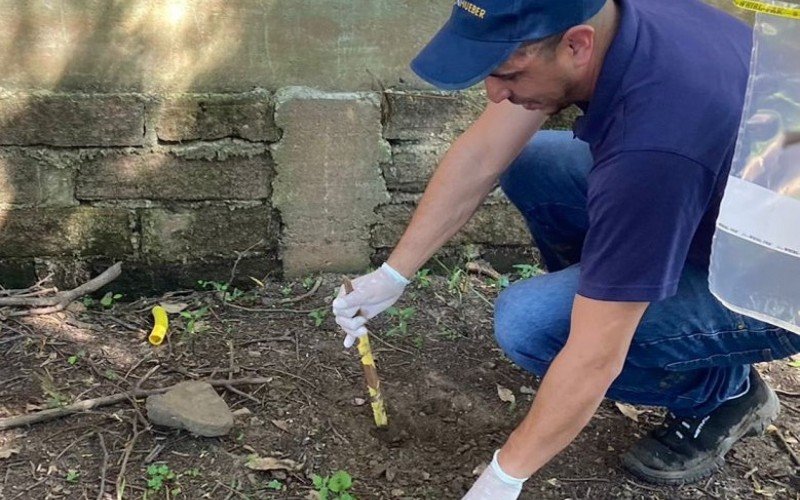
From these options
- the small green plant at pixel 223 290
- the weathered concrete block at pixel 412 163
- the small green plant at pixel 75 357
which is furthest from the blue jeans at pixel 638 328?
the small green plant at pixel 75 357

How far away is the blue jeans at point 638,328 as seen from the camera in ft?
6.31

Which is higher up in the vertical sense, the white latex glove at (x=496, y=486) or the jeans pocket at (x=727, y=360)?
the jeans pocket at (x=727, y=360)

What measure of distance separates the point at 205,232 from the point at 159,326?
36 centimetres

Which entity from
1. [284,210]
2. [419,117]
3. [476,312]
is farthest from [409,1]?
[476,312]

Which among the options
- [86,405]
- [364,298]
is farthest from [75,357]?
[364,298]

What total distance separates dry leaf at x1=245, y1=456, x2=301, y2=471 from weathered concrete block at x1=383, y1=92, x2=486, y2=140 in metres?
1.11

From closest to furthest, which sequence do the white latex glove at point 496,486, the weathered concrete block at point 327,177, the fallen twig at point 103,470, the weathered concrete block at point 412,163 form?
the white latex glove at point 496,486, the fallen twig at point 103,470, the weathered concrete block at point 327,177, the weathered concrete block at point 412,163

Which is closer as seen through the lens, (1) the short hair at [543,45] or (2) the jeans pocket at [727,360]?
(1) the short hair at [543,45]

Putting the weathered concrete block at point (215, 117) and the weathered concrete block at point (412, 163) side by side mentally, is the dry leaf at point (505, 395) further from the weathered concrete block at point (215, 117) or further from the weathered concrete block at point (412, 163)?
the weathered concrete block at point (215, 117)

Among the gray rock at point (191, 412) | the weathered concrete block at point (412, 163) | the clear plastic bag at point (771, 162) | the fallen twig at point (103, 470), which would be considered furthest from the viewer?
the weathered concrete block at point (412, 163)

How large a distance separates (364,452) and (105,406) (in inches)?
28.6

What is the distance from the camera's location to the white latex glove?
1.80 metres

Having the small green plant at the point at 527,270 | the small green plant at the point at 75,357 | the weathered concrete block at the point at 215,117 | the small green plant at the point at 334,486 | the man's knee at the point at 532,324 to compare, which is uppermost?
the weathered concrete block at the point at 215,117

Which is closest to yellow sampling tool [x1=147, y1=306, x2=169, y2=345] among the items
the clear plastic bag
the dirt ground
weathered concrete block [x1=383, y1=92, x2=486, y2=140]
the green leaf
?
the dirt ground
